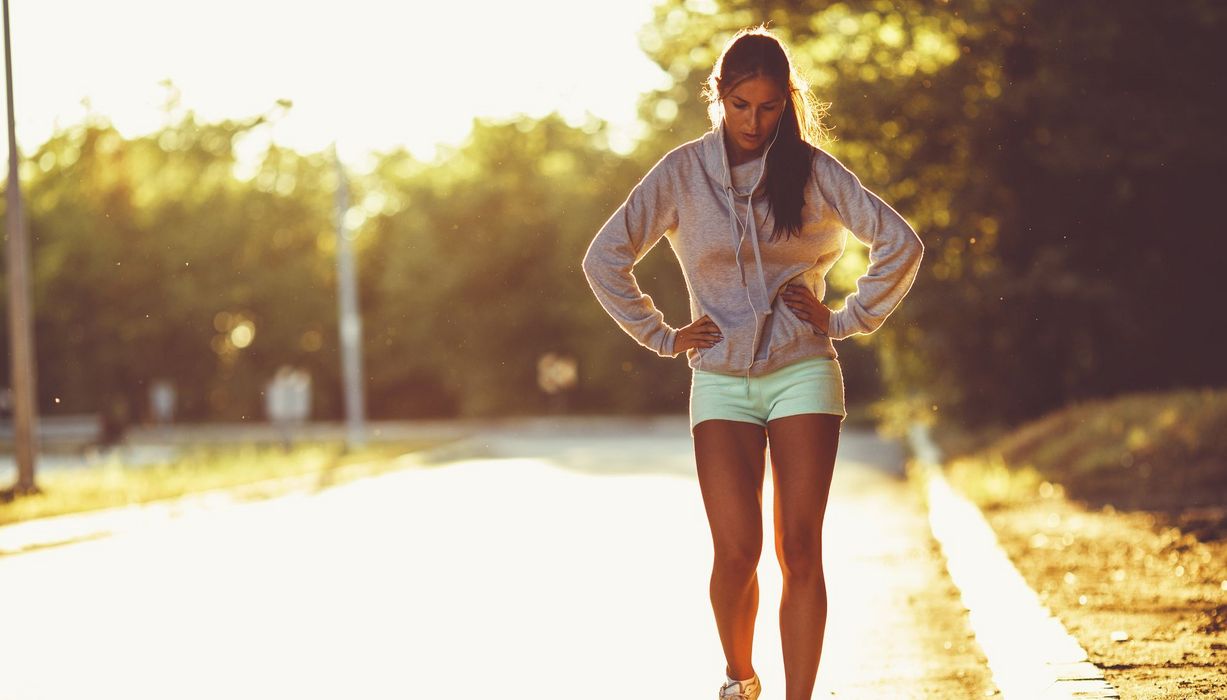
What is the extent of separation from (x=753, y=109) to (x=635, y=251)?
0.51m

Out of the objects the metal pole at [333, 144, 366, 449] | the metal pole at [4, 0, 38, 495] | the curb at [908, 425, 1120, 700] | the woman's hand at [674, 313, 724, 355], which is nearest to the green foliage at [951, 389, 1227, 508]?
the curb at [908, 425, 1120, 700]

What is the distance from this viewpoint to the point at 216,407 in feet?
174

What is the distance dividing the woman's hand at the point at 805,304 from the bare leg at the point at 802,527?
24 centimetres

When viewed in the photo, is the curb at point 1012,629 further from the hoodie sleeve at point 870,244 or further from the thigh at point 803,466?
the hoodie sleeve at point 870,244

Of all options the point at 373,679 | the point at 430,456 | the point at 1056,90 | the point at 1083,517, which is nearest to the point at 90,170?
the point at 430,456

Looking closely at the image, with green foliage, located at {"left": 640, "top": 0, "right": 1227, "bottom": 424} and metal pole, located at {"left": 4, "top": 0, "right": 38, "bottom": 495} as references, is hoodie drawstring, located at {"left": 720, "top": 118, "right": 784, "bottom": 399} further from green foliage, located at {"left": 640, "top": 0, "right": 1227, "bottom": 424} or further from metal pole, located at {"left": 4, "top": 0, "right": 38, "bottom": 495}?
green foliage, located at {"left": 640, "top": 0, "right": 1227, "bottom": 424}

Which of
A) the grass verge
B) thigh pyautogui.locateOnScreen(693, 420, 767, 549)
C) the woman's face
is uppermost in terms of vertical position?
the woman's face

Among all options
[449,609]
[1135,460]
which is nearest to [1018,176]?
[1135,460]

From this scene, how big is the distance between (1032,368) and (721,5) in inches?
281

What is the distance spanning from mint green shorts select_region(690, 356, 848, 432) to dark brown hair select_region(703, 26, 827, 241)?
0.34m

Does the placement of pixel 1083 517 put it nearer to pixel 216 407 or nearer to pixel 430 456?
pixel 430 456

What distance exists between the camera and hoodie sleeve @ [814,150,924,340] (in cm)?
438

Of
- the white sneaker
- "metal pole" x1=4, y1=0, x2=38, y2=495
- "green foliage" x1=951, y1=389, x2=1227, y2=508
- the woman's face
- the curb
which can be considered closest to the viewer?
the woman's face

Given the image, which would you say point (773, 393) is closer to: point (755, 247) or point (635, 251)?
point (755, 247)
